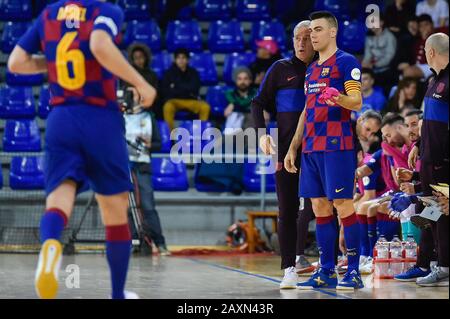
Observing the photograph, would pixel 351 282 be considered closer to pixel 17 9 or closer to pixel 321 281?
pixel 321 281

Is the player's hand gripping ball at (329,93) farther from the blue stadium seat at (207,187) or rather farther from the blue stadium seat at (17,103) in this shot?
the blue stadium seat at (17,103)

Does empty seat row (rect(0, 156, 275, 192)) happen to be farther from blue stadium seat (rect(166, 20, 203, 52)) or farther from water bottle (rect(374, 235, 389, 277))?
water bottle (rect(374, 235, 389, 277))

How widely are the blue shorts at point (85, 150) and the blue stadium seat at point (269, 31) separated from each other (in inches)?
374

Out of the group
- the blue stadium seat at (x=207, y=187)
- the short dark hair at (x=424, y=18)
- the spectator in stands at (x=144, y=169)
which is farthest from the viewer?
the short dark hair at (x=424, y=18)

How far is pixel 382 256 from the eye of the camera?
7930 millimetres

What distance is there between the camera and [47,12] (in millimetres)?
4992

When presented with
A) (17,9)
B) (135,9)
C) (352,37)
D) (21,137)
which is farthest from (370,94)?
(17,9)

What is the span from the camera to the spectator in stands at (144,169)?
1079 centimetres

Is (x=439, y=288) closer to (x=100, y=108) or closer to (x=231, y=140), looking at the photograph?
(x=100, y=108)

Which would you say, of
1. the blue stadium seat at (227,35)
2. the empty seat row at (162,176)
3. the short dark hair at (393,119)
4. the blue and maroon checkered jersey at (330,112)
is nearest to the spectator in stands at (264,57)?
the blue stadium seat at (227,35)

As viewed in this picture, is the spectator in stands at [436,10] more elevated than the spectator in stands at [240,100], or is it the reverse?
the spectator in stands at [436,10]

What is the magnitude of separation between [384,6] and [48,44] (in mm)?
10956

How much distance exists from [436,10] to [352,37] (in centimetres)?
133

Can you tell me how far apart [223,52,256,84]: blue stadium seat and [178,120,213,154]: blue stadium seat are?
1.44 m
